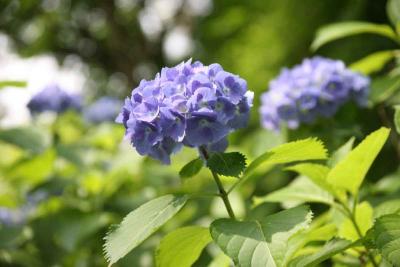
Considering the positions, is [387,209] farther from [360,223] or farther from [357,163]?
[357,163]

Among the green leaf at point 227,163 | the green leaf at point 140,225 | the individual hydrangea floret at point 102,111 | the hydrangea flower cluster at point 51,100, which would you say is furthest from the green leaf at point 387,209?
the individual hydrangea floret at point 102,111

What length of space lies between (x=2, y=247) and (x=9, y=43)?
622 centimetres

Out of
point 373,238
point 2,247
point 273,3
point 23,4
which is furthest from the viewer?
point 23,4

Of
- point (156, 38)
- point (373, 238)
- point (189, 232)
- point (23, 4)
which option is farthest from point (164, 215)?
point (156, 38)

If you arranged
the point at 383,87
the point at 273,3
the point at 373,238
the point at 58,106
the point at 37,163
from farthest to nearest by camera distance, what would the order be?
the point at 273,3 < the point at 58,106 < the point at 37,163 < the point at 383,87 < the point at 373,238

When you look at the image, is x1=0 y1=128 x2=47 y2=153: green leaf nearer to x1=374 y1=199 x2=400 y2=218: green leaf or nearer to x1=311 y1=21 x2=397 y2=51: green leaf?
x1=311 y1=21 x2=397 y2=51: green leaf

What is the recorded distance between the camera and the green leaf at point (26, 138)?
2316 millimetres

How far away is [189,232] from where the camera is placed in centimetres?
127

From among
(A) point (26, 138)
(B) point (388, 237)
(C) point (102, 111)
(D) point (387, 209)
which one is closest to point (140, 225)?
(B) point (388, 237)

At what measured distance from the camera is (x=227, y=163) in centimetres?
125

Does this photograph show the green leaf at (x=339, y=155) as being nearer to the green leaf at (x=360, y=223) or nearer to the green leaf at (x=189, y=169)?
the green leaf at (x=360, y=223)

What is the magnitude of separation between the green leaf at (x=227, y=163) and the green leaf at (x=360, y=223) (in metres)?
0.39

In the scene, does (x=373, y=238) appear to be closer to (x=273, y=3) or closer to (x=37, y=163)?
(x=37, y=163)

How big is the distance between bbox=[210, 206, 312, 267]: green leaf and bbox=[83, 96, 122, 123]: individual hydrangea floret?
2.45 metres
